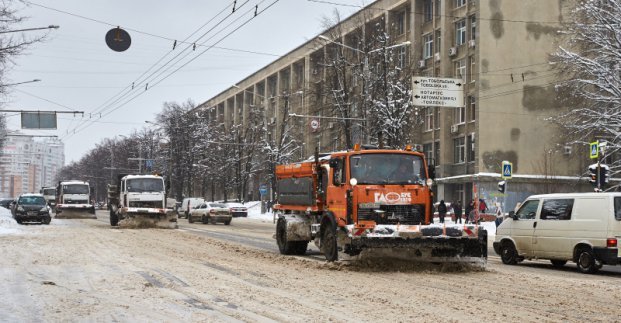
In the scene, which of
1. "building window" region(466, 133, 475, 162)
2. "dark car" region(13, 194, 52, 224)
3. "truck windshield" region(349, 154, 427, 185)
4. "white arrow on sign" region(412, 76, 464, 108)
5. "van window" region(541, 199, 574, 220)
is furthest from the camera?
"building window" region(466, 133, 475, 162)

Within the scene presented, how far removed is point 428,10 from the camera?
60.8 m

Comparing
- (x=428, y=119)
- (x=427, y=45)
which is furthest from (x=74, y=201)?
(x=427, y=45)

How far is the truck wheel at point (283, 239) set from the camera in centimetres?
1869

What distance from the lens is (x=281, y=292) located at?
35.9ft

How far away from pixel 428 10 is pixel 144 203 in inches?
1376

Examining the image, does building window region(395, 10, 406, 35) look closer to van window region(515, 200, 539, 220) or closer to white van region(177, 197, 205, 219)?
white van region(177, 197, 205, 219)

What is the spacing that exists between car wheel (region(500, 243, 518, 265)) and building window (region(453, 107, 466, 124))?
38.7 metres

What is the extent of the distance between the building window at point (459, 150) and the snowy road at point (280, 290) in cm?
3900

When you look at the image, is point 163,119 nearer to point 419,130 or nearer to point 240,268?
point 419,130

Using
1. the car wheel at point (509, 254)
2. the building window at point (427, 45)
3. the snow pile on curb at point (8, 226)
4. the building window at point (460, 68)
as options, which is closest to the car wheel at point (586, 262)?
the car wheel at point (509, 254)

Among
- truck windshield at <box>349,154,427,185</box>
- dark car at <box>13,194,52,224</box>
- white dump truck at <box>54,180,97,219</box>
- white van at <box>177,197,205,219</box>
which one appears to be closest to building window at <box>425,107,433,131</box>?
white van at <box>177,197,205,219</box>

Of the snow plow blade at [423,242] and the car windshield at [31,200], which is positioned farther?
the car windshield at [31,200]

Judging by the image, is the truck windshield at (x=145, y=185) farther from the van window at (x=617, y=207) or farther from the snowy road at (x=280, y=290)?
the van window at (x=617, y=207)

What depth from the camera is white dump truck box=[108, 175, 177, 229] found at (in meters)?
33.7
